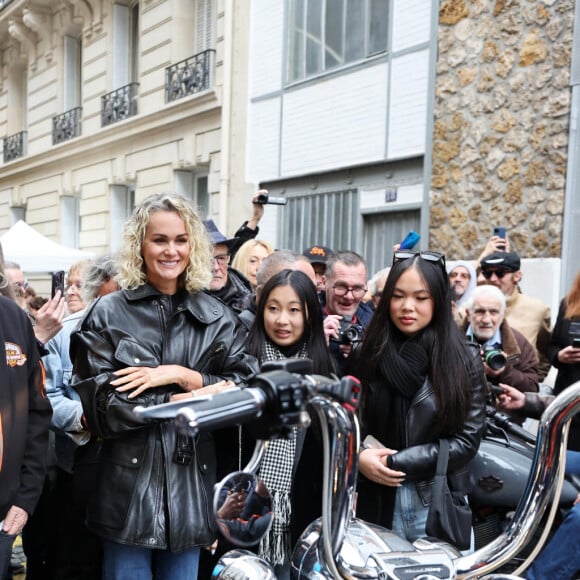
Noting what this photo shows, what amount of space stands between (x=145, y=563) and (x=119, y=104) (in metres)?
12.9

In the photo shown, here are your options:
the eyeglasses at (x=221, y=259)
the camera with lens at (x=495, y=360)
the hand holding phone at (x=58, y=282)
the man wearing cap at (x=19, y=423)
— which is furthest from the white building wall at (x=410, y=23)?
the man wearing cap at (x=19, y=423)

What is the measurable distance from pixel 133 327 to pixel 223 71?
9254mm

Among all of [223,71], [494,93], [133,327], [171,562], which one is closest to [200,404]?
[133,327]

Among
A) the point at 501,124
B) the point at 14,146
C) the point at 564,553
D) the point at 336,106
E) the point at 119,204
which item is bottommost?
the point at 564,553

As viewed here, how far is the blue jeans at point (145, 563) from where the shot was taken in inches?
99.1

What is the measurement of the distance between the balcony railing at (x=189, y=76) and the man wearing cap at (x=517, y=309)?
25.9 ft

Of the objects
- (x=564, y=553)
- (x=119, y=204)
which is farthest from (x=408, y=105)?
(x=119, y=204)

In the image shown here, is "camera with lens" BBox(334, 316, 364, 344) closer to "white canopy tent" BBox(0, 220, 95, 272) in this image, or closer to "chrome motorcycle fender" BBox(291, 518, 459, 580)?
"chrome motorcycle fender" BBox(291, 518, 459, 580)

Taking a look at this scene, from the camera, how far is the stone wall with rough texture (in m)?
6.76

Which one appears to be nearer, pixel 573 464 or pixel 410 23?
pixel 573 464

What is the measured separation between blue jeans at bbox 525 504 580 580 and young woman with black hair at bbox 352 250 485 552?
559 mm

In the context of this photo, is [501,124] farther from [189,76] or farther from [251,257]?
[189,76]

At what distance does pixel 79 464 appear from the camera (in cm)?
264

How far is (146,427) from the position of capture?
2480 millimetres
